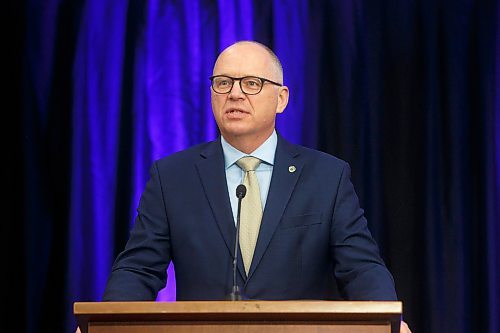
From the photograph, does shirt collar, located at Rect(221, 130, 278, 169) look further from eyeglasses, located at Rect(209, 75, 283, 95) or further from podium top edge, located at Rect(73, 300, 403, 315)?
podium top edge, located at Rect(73, 300, 403, 315)

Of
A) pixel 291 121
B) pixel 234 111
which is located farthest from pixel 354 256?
pixel 291 121

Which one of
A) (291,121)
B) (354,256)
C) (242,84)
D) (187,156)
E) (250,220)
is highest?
(242,84)

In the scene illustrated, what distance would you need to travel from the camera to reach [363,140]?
3.65 meters

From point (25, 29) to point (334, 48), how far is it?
1.45m

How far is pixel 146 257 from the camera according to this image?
2695 millimetres

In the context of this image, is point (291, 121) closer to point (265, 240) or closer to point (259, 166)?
point (259, 166)

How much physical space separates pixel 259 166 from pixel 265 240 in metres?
0.33

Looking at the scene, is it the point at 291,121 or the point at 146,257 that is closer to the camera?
the point at 146,257

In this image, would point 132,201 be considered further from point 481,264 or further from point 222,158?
point 481,264

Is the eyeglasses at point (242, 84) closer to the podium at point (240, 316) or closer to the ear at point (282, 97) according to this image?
the ear at point (282, 97)

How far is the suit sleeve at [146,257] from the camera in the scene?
2.55m

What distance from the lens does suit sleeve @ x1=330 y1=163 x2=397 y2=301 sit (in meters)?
2.52

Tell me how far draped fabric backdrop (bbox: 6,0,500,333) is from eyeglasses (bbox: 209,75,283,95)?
0.85 m

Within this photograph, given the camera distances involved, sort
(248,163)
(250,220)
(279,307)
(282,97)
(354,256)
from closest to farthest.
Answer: (279,307) → (354,256) → (250,220) → (248,163) → (282,97)
